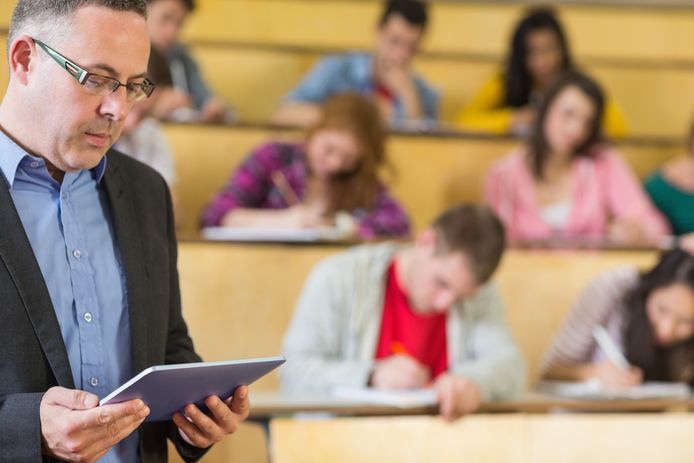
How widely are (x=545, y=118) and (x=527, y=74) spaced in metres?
0.46

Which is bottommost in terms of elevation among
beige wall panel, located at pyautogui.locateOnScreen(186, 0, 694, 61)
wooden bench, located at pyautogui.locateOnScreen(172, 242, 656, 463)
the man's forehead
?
wooden bench, located at pyautogui.locateOnScreen(172, 242, 656, 463)

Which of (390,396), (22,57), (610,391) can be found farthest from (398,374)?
(22,57)

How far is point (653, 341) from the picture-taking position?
1.97m

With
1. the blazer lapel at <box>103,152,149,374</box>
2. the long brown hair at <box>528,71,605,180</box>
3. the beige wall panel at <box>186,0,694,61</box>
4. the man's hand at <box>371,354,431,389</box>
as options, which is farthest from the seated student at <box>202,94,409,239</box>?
the blazer lapel at <box>103,152,149,374</box>

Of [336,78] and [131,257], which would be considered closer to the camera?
[131,257]

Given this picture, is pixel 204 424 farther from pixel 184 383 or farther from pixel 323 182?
pixel 323 182

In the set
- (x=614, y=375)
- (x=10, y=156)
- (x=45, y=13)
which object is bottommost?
(x=614, y=375)

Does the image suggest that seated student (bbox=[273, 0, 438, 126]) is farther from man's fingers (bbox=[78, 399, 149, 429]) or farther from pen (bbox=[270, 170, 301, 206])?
man's fingers (bbox=[78, 399, 149, 429])

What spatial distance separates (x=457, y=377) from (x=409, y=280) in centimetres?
30

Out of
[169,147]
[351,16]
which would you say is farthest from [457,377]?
[351,16]

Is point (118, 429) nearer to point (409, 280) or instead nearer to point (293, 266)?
point (409, 280)

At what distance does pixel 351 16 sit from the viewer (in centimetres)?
322

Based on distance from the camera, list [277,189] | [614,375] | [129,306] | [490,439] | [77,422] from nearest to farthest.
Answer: [77,422]
[129,306]
[490,439]
[614,375]
[277,189]

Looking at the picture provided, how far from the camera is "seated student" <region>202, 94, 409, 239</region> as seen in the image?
213 cm
